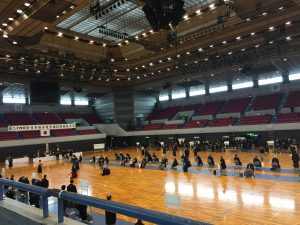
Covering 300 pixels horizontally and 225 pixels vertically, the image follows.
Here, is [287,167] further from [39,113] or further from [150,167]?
[39,113]

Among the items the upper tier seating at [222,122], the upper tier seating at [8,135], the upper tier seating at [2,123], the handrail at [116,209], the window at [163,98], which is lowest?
the handrail at [116,209]

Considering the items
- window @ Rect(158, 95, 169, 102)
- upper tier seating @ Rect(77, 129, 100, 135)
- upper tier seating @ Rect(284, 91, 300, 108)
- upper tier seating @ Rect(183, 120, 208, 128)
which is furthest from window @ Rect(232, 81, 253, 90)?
upper tier seating @ Rect(77, 129, 100, 135)

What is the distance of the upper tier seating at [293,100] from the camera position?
29.7 meters

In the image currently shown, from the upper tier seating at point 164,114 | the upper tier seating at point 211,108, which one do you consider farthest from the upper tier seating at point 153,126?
the upper tier seating at point 211,108

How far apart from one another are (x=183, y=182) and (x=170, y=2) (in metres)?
9.70

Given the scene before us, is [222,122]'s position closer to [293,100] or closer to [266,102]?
[266,102]

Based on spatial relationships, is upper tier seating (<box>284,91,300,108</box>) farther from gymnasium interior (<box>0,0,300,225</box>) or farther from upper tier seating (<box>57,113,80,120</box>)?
upper tier seating (<box>57,113,80,120</box>)

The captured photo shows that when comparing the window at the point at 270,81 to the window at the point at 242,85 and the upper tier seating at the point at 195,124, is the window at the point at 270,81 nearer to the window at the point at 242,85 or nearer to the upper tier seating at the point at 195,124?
the window at the point at 242,85

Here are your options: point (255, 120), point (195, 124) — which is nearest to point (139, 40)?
point (195, 124)

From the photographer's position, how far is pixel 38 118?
Answer: 3581cm

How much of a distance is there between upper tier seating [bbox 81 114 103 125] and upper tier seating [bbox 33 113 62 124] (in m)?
5.31

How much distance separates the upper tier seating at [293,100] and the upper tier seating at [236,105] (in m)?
5.39

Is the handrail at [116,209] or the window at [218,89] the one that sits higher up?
the window at [218,89]

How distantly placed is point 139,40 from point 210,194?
15.2 meters
